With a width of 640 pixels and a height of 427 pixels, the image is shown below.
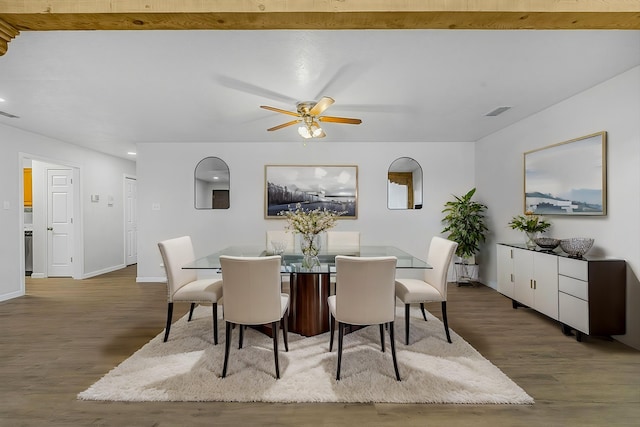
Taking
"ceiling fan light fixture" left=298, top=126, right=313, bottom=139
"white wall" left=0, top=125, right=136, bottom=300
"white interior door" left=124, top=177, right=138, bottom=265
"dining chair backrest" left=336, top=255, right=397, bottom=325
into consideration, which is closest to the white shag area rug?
"dining chair backrest" left=336, top=255, right=397, bottom=325

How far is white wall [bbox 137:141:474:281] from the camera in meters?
5.49

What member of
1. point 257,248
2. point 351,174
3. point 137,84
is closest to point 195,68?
point 137,84

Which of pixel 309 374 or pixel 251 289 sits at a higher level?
pixel 251 289

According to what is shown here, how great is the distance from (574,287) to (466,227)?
2084 millimetres

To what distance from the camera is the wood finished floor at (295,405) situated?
1905 millimetres

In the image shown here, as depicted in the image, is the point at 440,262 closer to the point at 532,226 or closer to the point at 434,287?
the point at 434,287

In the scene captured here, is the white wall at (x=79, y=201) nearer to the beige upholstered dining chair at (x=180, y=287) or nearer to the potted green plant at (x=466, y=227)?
the beige upholstered dining chair at (x=180, y=287)

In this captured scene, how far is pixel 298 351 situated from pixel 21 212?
15.7 feet

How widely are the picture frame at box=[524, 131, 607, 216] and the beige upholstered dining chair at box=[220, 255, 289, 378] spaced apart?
306 cm

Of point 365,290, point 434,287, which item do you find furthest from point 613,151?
point 365,290

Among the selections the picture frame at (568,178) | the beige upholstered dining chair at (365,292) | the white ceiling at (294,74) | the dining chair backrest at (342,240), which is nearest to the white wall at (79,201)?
the white ceiling at (294,74)

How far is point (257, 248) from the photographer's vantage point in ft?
13.0

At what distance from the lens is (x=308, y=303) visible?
3113 millimetres

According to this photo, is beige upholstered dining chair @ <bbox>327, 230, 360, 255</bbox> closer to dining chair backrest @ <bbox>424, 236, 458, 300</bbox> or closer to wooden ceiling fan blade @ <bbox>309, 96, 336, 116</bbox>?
dining chair backrest @ <bbox>424, 236, 458, 300</bbox>
